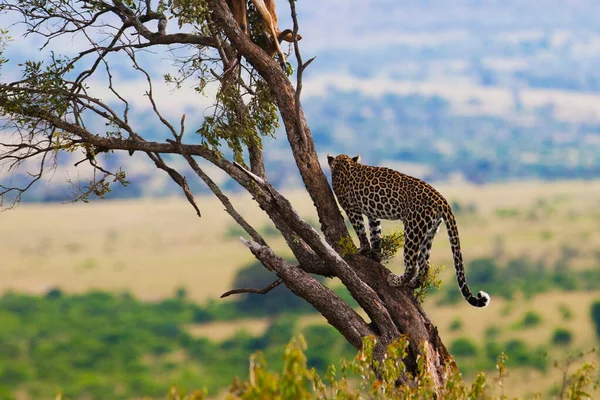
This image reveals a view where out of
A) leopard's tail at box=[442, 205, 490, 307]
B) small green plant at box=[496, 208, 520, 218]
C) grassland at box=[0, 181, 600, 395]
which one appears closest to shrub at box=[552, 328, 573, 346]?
grassland at box=[0, 181, 600, 395]

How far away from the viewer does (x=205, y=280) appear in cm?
9969

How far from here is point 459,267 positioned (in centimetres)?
1066

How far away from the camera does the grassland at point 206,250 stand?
286 feet

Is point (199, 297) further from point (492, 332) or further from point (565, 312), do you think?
point (565, 312)

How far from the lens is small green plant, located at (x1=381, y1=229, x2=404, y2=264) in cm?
1109

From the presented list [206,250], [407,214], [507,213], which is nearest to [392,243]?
[407,214]

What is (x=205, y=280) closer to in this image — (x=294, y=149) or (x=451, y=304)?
(x=451, y=304)

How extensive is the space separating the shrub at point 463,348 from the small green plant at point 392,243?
66.5m

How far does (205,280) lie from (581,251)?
41974 mm

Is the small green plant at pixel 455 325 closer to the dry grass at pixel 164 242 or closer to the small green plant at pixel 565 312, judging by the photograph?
the dry grass at pixel 164 242

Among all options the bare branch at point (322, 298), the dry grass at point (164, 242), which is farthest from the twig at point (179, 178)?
the dry grass at point (164, 242)

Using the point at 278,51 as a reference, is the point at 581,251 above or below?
above

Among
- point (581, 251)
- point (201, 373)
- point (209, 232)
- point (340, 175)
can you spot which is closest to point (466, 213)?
point (581, 251)

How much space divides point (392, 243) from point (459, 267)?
0.85 meters
